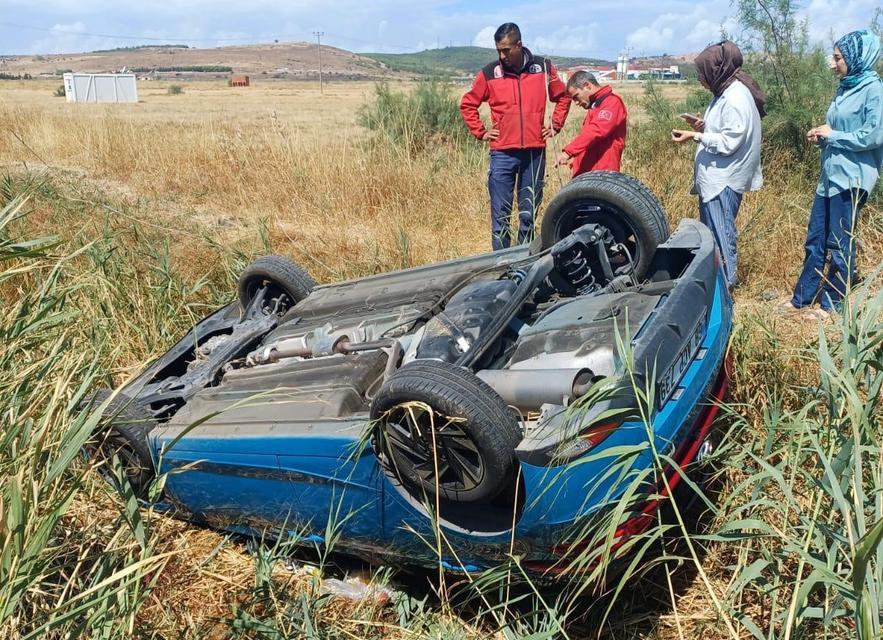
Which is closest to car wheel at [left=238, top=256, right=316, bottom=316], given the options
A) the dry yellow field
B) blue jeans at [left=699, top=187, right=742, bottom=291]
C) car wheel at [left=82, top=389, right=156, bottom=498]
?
car wheel at [left=82, top=389, right=156, bottom=498]

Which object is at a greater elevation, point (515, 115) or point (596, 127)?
point (515, 115)

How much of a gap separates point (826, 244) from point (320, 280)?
3.88m

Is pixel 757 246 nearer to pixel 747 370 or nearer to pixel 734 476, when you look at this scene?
pixel 747 370

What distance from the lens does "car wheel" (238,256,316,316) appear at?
4559mm

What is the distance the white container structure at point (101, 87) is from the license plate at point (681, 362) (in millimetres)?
40454

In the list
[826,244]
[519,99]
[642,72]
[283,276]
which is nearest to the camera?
[283,276]

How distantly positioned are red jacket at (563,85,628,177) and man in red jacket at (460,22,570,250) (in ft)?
1.76

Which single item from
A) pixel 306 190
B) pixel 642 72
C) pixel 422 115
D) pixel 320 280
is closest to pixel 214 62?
pixel 422 115

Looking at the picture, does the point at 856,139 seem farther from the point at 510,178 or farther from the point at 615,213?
the point at 510,178

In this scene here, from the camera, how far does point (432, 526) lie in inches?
106

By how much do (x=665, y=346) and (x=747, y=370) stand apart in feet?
4.04

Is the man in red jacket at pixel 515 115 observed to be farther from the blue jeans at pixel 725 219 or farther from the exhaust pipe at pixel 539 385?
the exhaust pipe at pixel 539 385

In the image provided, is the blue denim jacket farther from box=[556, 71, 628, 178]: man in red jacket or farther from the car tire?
the car tire

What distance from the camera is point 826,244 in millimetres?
5227
